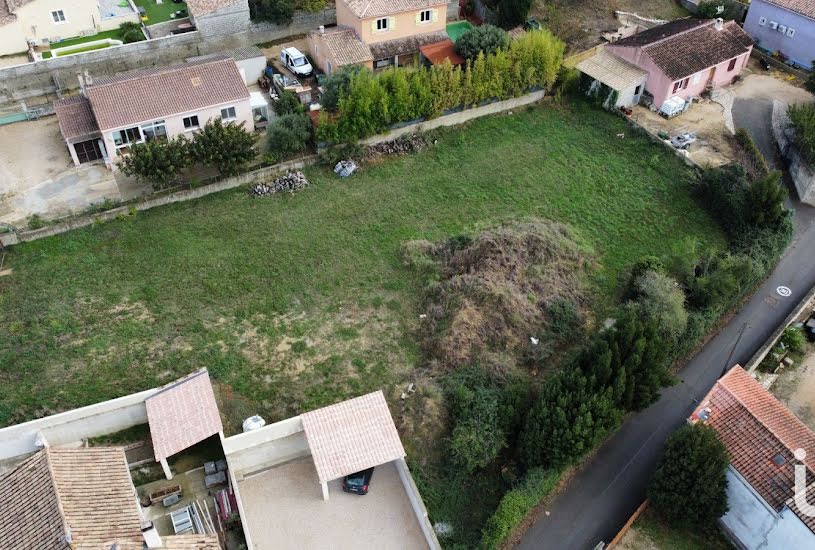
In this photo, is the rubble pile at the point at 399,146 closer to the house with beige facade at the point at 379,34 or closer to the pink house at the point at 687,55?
the house with beige facade at the point at 379,34

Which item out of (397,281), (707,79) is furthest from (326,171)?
(707,79)

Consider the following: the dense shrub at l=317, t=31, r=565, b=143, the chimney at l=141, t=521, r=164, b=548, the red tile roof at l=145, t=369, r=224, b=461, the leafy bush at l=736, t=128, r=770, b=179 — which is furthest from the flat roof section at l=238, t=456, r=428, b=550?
the leafy bush at l=736, t=128, r=770, b=179

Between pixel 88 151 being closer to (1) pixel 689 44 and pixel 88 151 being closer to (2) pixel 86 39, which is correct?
(2) pixel 86 39

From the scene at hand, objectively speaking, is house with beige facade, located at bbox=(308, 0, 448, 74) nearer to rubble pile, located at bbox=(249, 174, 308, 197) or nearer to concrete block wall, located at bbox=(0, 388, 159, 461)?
rubble pile, located at bbox=(249, 174, 308, 197)

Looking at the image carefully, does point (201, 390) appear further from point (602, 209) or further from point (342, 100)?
point (602, 209)

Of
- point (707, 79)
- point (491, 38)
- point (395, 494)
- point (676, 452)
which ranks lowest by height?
point (395, 494)
